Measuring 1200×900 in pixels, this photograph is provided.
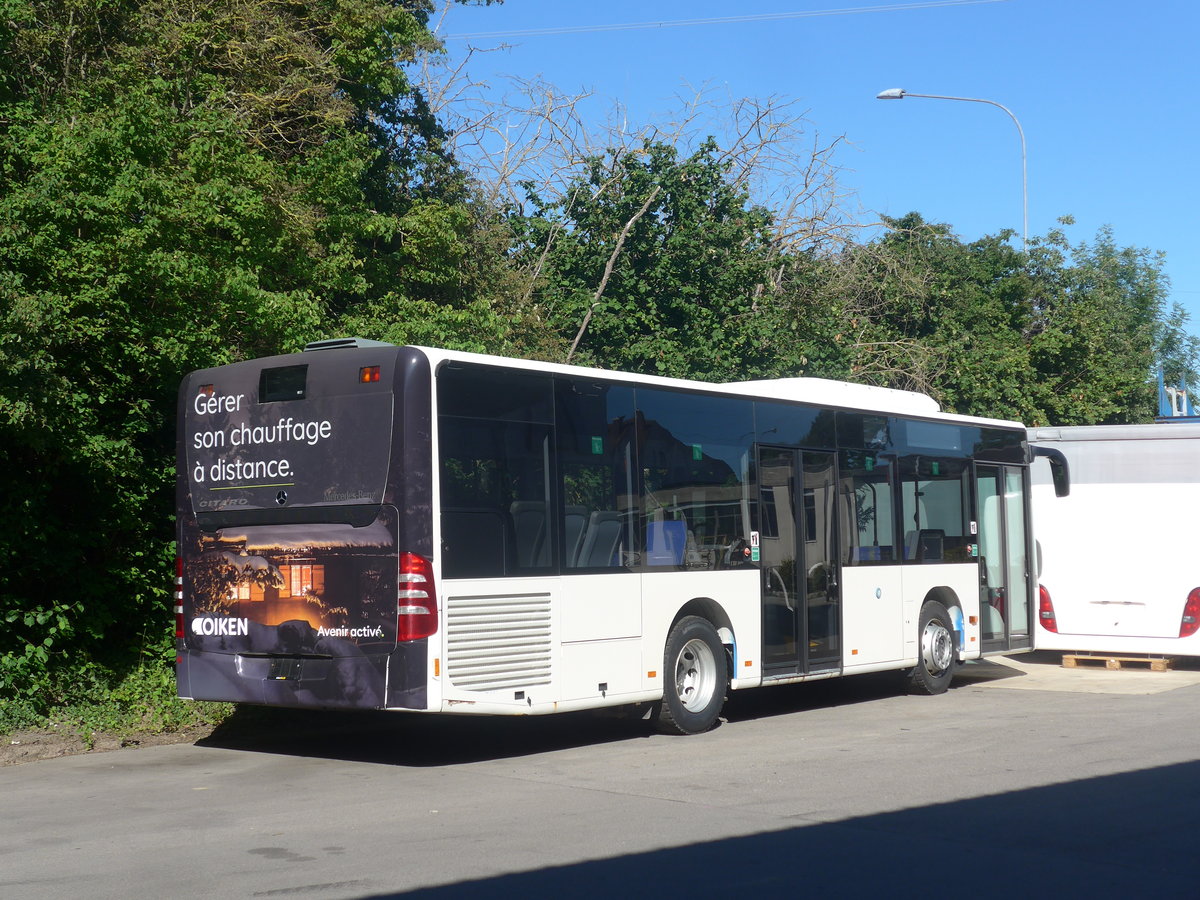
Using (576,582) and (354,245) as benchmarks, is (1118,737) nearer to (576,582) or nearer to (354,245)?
(576,582)

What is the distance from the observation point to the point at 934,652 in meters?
15.7

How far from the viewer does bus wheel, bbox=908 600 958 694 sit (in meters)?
15.5

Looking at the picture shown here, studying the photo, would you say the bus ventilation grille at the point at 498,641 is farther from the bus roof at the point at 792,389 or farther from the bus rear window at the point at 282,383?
the bus rear window at the point at 282,383

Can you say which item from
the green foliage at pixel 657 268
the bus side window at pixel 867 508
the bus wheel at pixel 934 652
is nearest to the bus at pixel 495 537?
the bus side window at pixel 867 508

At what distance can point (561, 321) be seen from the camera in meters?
24.3

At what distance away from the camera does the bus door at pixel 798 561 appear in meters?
13.0

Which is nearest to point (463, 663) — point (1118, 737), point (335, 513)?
point (335, 513)

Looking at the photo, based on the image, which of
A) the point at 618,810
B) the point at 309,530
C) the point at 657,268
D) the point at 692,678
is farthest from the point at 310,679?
the point at 657,268

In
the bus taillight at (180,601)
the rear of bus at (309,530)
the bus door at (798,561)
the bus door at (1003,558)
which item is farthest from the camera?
the bus door at (1003,558)

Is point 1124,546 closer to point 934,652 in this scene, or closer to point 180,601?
point 934,652

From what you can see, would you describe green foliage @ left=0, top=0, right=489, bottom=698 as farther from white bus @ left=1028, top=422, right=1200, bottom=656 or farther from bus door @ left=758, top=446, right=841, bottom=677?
white bus @ left=1028, top=422, right=1200, bottom=656

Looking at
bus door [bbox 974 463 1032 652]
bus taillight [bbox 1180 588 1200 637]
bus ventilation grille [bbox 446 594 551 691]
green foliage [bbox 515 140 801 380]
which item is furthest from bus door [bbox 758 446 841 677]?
green foliage [bbox 515 140 801 380]

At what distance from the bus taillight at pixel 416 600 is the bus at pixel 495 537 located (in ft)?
0.05

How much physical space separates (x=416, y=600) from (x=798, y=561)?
4.96m
